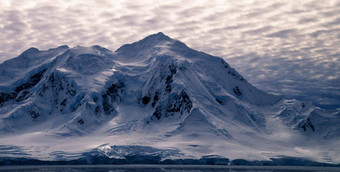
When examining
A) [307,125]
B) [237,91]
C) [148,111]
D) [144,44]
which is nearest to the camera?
[307,125]

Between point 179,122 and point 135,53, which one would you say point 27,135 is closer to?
point 179,122

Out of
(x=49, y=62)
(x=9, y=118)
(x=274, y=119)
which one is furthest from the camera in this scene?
(x=49, y=62)

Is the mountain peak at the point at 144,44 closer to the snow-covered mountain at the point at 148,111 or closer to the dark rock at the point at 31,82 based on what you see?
the snow-covered mountain at the point at 148,111

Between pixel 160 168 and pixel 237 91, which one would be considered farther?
pixel 237 91

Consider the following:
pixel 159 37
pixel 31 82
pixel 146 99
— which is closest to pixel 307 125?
pixel 146 99

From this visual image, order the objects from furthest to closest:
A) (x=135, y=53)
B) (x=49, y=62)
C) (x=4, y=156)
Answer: (x=135, y=53), (x=49, y=62), (x=4, y=156)

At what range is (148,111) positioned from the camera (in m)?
115

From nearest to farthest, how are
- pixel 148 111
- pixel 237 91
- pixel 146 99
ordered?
1. pixel 148 111
2. pixel 146 99
3. pixel 237 91

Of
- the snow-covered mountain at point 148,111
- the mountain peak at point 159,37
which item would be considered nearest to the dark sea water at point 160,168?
the snow-covered mountain at point 148,111

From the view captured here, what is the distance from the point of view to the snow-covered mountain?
90.0 metres

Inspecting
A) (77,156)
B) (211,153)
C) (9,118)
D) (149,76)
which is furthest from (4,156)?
(149,76)

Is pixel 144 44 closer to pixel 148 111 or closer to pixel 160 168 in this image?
pixel 148 111

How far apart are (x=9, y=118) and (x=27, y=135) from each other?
12.2 meters

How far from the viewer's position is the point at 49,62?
13138 cm
